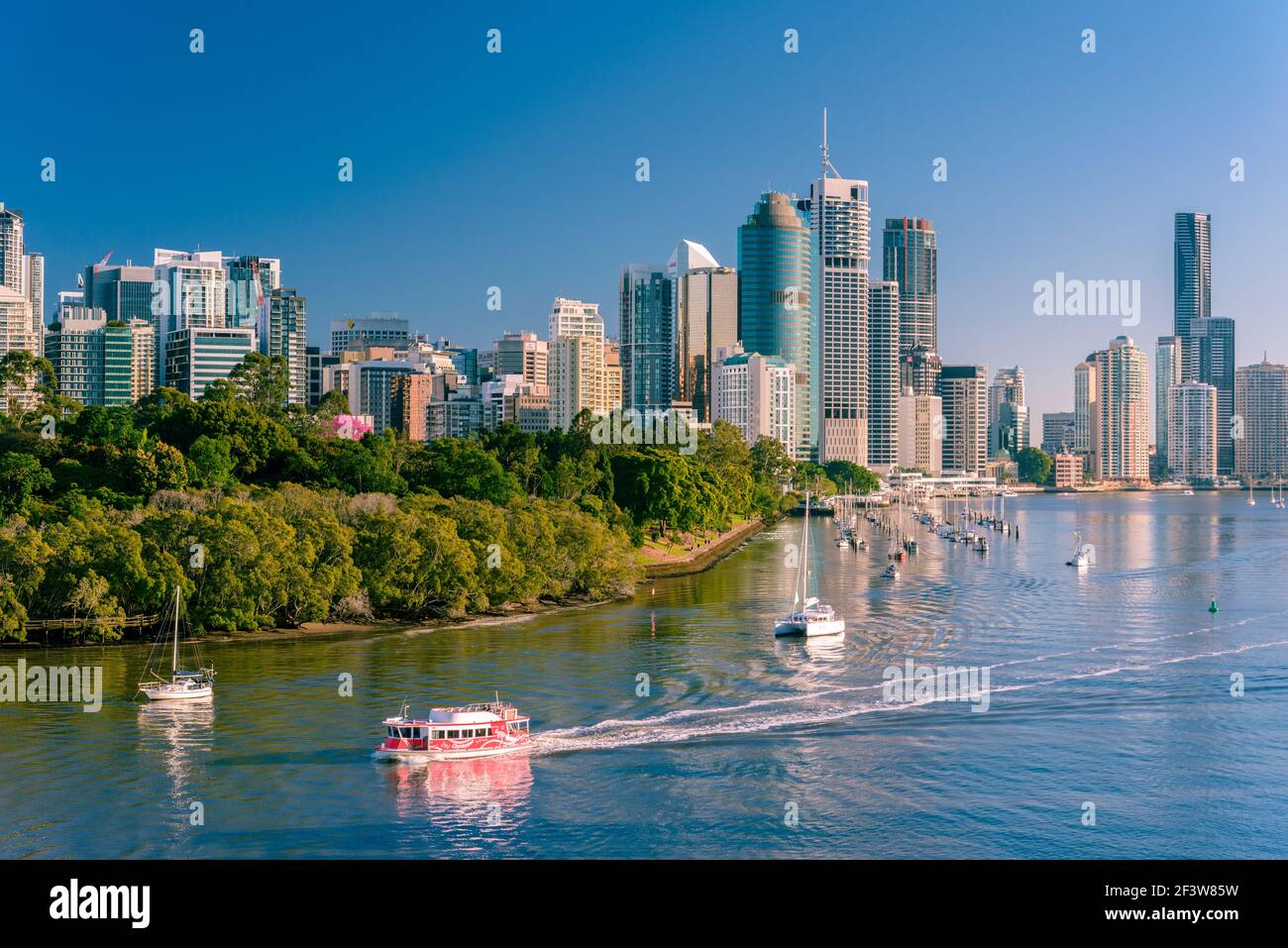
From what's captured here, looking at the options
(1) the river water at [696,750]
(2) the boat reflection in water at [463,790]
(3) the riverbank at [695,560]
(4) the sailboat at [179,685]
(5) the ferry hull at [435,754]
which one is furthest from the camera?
(3) the riverbank at [695,560]

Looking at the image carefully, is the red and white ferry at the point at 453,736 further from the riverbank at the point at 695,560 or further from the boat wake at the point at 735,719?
the riverbank at the point at 695,560

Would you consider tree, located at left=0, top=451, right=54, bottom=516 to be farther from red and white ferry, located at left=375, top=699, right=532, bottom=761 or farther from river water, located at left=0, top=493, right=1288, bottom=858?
red and white ferry, located at left=375, top=699, right=532, bottom=761

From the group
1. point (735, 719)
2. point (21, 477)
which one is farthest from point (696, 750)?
point (21, 477)

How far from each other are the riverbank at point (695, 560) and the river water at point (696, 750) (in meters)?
28.3

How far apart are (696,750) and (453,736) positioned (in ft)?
24.0

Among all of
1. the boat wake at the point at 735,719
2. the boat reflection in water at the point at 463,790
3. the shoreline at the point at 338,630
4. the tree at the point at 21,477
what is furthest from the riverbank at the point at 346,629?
the boat reflection in water at the point at 463,790

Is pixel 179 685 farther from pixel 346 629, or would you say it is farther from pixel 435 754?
pixel 346 629

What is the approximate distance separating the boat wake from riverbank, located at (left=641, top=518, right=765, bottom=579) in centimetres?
4544

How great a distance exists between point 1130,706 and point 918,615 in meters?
26.0

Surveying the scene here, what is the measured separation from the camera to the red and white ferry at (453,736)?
3731cm

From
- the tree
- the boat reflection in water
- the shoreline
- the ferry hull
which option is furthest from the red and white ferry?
the tree

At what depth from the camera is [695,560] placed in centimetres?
10431
